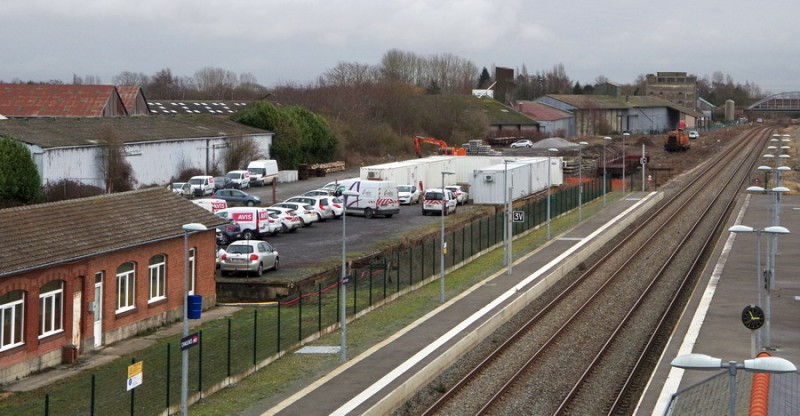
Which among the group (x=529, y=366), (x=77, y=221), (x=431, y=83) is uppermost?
(x=431, y=83)

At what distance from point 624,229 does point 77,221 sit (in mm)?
34367

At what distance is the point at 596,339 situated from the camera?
100 ft

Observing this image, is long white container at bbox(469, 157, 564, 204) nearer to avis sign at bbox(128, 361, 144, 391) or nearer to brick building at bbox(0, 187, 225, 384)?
brick building at bbox(0, 187, 225, 384)

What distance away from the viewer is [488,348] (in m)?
28.9

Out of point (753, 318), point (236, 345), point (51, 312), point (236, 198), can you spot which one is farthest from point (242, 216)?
point (753, 318)

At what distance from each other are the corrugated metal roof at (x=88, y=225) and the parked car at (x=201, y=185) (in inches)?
1080

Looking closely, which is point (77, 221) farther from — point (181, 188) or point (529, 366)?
point (181, 188)

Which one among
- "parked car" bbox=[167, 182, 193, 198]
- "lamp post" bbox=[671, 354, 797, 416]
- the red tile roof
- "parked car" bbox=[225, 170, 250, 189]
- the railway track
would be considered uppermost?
the red tile roof

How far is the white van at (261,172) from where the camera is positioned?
70.8 m

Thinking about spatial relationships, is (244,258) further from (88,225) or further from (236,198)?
(236,198)

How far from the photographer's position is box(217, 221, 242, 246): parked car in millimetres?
44719

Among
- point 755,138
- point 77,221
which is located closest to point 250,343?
point 77,221

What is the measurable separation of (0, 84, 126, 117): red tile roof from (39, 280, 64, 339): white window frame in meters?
52.3

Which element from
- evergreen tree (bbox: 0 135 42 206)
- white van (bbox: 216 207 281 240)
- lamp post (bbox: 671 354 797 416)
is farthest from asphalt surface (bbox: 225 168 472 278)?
lamp post (bbox: 671 354 797 416)
